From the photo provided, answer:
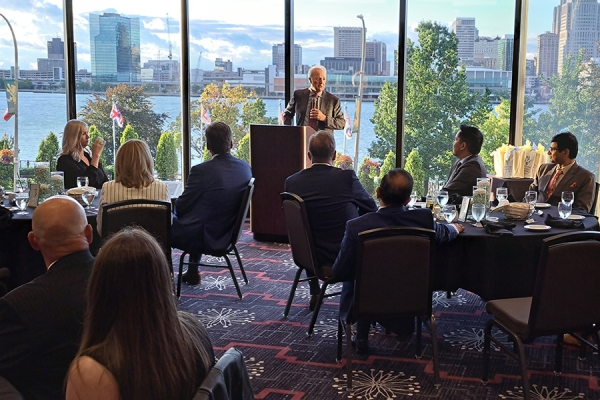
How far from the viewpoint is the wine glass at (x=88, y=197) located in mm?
5302

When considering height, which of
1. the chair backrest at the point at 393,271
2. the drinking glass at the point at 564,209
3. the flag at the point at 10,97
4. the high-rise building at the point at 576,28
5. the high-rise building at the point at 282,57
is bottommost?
the chair backrest at the point at 393,271

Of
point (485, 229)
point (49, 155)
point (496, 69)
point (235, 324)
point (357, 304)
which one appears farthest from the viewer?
point (49, 155)

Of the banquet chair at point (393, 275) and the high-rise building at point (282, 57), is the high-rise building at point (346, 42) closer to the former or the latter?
the high-rise building at point (282, 57)

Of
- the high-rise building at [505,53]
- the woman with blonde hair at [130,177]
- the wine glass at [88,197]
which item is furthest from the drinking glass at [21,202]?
the high-rise building at [505,53]

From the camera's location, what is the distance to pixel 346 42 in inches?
331

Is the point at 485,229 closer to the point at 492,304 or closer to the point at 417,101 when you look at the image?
the point at 492,304

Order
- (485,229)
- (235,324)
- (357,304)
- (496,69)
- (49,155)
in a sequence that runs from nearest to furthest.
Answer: (357,304)
(485,229)
(235,324)
(496,69)
(49,155)

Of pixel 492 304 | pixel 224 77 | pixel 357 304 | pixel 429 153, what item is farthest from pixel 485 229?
pixel 224 77

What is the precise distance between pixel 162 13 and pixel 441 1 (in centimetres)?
331

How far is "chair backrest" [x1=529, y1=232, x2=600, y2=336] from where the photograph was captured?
3480 mm

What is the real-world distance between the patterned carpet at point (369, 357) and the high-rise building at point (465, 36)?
10.7 feet

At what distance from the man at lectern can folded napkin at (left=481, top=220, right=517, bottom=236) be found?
305 cm

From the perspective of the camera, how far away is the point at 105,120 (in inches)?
347

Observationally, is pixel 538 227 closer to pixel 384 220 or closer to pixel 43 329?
pixel 384 220
